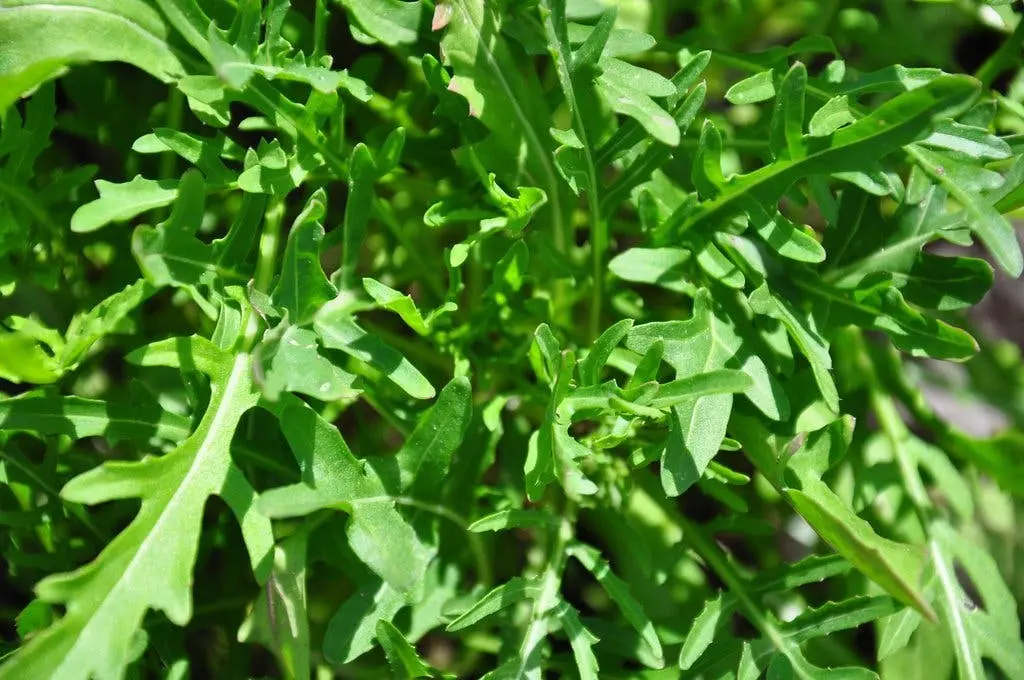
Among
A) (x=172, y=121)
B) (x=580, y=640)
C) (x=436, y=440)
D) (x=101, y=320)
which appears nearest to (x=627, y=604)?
(x=580, y=640)

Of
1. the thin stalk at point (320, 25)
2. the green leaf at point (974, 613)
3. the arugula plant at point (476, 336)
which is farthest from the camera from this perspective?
the green leaf at point (974, 613)

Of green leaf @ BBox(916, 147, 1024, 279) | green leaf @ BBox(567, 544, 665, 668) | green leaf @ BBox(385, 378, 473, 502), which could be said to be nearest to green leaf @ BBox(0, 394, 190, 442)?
green leaf @ BBox(385, 378, 473, 502)

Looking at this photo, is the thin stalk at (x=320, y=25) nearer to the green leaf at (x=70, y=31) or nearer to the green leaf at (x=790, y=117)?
the green leaf at (x=70, y=31)

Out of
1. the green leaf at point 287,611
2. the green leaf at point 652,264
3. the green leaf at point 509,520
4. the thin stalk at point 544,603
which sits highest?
the green leaf at point 652,264

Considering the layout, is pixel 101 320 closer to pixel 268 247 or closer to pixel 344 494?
pixel 268 247

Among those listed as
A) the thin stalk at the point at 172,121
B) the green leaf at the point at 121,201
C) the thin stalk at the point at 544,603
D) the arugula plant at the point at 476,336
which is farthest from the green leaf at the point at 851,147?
the thin stalk at the point at 172,121

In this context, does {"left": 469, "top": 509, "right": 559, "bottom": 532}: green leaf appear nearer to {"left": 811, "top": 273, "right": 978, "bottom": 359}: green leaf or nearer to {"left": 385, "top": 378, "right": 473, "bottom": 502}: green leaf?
{"left": 385, "top": 378, "right": 473, "bottom": 502}: green leaf

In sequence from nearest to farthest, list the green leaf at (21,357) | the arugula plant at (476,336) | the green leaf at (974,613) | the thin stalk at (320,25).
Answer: the green leaf at (21,357) → the arugula plant at (476,336) → the thin stalk at (320,25) → the green leaf at (974,613)

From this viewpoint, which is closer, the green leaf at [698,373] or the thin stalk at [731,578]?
the green leaf at [698,373]
